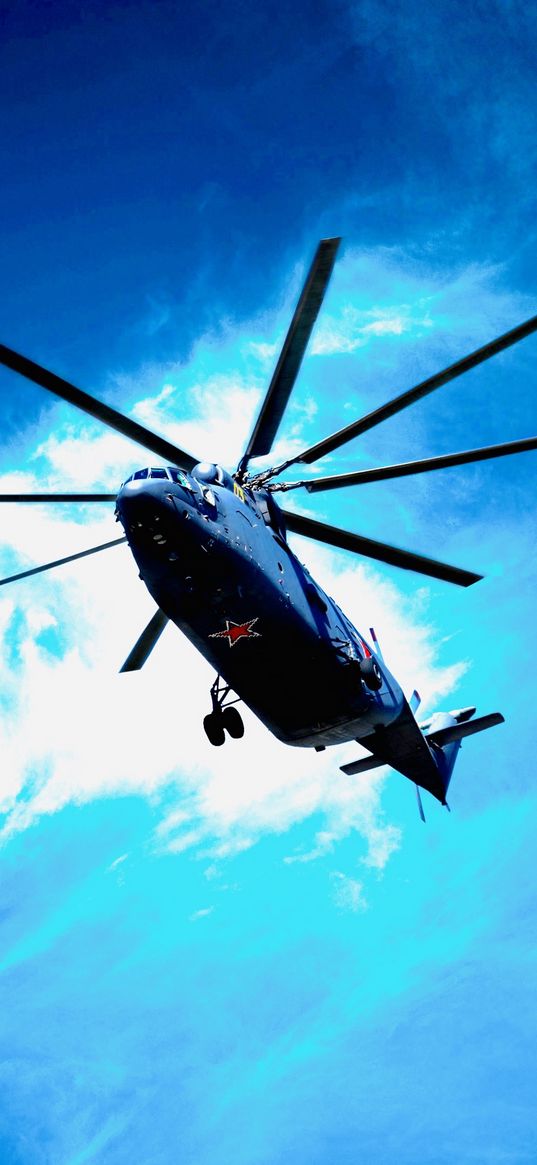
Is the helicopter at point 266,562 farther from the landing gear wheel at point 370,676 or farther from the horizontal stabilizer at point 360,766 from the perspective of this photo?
the horizontal stabilizer at point 360,766

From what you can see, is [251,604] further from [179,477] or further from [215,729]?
[215,729]

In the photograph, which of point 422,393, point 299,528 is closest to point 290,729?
point 299,528

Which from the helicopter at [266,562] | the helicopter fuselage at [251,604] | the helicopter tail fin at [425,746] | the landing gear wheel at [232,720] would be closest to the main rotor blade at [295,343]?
the helicopter at [266,562]

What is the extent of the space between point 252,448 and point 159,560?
419 centimetres

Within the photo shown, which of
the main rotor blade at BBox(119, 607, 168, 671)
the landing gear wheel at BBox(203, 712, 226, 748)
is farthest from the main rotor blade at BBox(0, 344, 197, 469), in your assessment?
the landing gear wheel at BBox(203, 712, 226, 748)

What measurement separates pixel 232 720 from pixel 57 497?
675 cm

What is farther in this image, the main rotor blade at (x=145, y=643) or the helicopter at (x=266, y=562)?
the main rotor blade at (x=145, y=643)

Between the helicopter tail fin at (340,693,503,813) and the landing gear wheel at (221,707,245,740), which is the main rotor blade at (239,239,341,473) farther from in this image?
the helicopter tail fin at (340,693,503,813)

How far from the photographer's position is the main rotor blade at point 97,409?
16969 millimetres

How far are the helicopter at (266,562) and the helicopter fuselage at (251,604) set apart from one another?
0.03 meters

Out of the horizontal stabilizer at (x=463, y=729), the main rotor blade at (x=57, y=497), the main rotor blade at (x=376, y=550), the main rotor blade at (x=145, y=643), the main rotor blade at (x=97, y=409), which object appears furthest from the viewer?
the horizontal stabilizer at (x=463, y=729)

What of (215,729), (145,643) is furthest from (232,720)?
(145,643)

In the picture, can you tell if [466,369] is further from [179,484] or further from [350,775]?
[350,775]

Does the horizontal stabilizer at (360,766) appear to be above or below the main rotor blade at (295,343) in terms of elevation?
below
